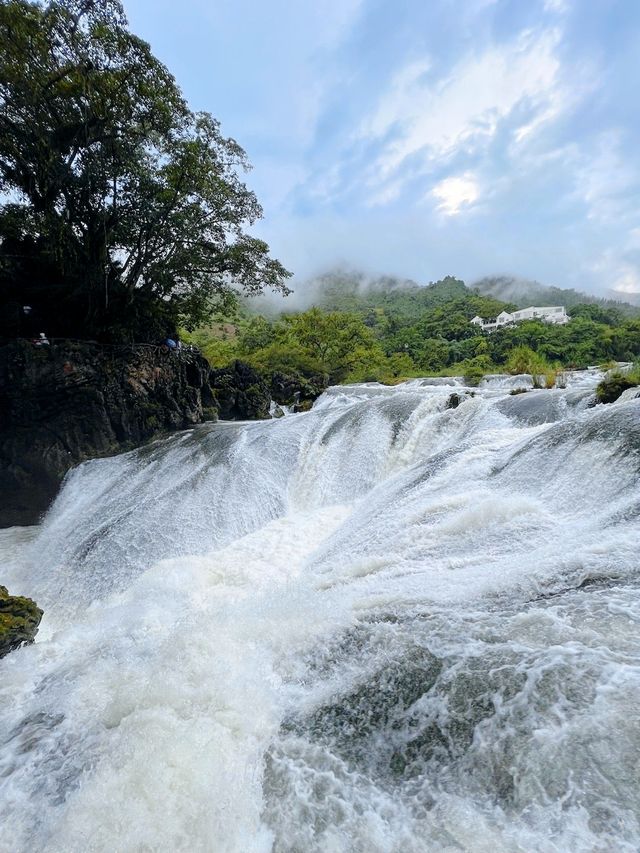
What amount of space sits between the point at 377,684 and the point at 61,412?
11460 millimetres

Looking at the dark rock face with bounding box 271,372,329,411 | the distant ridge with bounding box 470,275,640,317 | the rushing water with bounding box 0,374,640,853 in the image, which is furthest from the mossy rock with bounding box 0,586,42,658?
the distant ridge with bounding box 470,275,640,317

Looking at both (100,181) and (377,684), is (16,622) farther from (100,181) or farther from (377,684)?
(100,181)

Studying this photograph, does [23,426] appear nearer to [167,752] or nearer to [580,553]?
[167,752]

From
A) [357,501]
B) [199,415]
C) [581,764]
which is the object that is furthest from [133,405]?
[581,764]

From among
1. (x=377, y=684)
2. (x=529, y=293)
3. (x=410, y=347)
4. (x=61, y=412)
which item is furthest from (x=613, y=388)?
(x=529, y=293)

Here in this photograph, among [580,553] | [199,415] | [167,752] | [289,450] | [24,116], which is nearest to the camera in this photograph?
[167,752]

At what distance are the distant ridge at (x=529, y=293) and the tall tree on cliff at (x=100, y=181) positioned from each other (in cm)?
9104

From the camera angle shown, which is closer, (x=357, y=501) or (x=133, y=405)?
(x=357, y=501)

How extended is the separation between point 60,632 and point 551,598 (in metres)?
5.15

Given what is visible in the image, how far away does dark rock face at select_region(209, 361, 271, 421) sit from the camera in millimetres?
16125

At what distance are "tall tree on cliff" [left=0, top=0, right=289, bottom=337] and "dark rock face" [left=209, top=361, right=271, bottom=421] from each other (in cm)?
322

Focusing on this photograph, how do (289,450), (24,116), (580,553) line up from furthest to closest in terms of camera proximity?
(24,116) < (289,450) < (580,553)

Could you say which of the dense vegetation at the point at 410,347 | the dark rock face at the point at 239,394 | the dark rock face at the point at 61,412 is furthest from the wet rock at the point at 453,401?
the dark rock face at the point at 239,394

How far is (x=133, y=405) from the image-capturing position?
12414 millimetres
